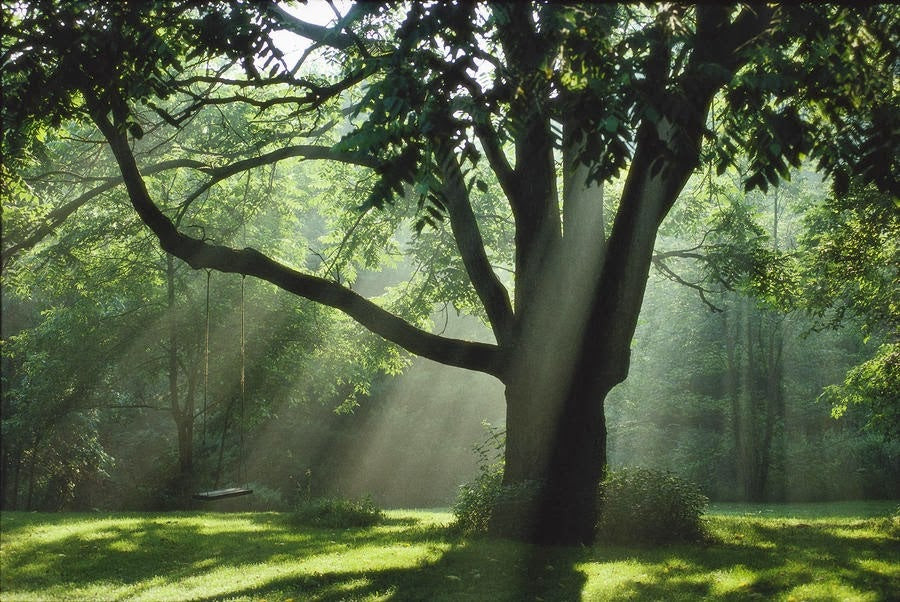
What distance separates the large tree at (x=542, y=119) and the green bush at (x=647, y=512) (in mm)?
286

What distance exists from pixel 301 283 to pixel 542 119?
467 centimetres

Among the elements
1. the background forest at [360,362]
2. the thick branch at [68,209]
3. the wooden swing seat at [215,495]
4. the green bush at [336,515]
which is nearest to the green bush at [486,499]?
the green bush at [336,515]

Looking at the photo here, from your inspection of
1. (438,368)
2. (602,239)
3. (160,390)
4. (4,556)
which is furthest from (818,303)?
(160,390)

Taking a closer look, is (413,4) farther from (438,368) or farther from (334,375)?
(438,368)

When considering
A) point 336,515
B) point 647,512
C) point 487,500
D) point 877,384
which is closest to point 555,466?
point 487,500

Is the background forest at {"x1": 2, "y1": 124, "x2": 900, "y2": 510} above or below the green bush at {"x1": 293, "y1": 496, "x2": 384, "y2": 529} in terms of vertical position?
above

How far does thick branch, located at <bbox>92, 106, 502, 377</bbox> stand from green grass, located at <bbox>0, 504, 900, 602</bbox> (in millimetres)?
2401

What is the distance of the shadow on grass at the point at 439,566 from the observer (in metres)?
6.82

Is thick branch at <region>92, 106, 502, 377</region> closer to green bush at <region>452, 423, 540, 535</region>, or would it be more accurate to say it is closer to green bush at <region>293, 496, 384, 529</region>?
green bush at <region>452, 423, 540, 535</region>

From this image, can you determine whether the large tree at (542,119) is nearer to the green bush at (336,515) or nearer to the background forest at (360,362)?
the background forest at (360,362)

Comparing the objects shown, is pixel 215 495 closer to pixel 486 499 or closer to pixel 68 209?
pixel 486 499

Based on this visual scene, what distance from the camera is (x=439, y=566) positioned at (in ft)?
25.7

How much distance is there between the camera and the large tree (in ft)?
16.6

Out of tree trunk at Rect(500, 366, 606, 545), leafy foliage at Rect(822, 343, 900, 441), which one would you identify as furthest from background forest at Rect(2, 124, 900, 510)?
tree trunk at Rect(500, 366, 606, 545)
